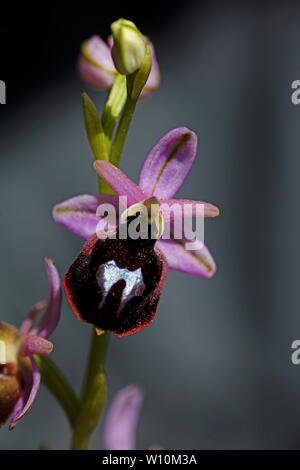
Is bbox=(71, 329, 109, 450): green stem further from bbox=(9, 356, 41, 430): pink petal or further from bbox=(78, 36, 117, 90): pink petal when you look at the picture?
bbox=(78, 36, 117, 90): pink petal

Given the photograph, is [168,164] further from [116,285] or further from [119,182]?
[116,285]

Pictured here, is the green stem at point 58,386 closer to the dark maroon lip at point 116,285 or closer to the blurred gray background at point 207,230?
the dark maroon lip at point 116,285

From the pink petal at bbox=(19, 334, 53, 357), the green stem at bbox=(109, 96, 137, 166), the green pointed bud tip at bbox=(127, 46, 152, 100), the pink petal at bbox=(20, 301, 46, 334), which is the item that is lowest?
the pink petal at bbox=(19, 334, 53, 357)

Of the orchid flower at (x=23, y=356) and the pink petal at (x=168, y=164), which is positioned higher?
the pink petal at (x=168, y=164)

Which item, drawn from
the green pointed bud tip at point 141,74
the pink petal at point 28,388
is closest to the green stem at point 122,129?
the green pointed bud tip at point 141,74

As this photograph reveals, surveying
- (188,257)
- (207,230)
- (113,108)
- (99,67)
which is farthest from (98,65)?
(207,230)

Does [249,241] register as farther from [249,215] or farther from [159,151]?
[159,151]

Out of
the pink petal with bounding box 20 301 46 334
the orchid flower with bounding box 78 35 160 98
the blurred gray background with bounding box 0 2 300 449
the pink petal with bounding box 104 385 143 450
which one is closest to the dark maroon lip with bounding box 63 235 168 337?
the pink petal with bounding box 20 301 46 334
